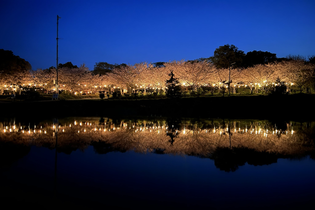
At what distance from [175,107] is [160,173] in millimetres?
26668

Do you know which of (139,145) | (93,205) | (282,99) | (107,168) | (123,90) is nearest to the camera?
(93,205)

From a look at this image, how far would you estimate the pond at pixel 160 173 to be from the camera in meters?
5.44

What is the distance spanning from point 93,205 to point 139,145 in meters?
6.37

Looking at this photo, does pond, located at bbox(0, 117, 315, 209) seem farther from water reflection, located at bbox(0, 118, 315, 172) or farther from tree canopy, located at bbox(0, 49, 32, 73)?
tree canopy, located at bbox(0, 49, 32, 73)

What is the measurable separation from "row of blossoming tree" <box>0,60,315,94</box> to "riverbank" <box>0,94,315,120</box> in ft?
64.2

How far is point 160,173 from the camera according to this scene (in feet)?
24.2

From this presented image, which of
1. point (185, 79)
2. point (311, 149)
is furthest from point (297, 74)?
point (311, 149)

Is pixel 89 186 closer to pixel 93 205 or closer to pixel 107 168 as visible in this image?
pixel 93 205

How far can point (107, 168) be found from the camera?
7895mm

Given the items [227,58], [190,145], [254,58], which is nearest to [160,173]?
[190,145]

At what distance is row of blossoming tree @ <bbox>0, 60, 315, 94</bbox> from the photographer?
51719mm

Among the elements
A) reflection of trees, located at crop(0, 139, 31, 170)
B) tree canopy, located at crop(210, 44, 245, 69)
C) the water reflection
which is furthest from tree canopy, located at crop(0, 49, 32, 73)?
tree canopy, located at crop(210, 44, 245, 69)

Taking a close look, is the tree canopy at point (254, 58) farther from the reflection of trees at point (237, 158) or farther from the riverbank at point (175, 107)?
the reflection of trees at point (237, 158)

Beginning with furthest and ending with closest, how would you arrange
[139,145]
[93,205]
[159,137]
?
[159,137], [139,145], [93,205]
